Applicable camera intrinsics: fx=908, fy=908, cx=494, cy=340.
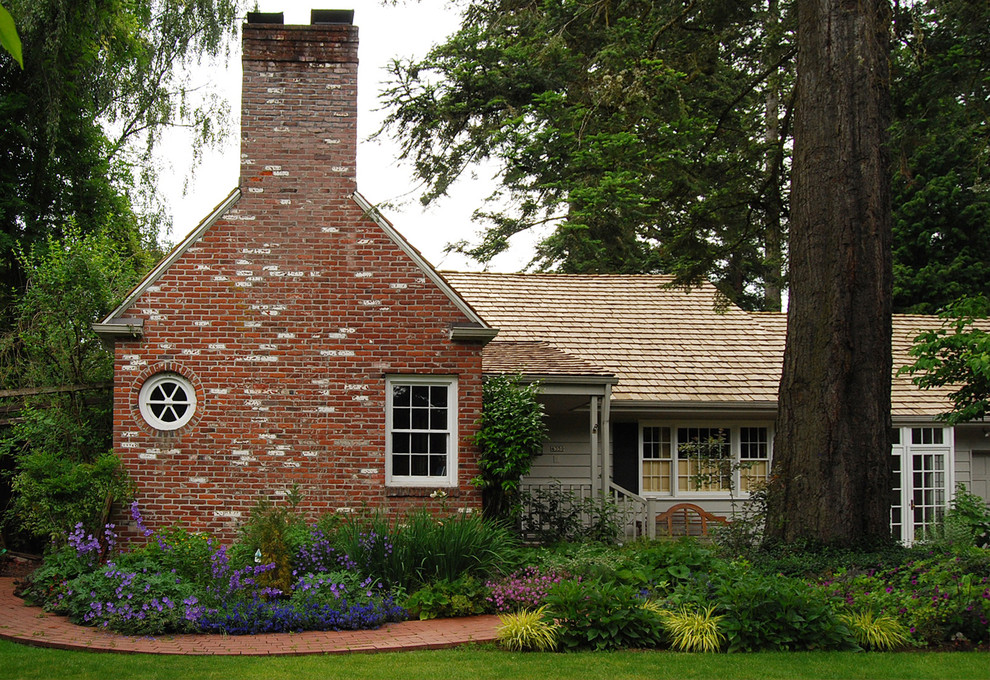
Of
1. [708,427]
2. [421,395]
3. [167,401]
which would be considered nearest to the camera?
[167,401]

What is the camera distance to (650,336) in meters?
18.3

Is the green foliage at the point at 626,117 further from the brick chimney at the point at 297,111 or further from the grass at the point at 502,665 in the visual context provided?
the grass at the point at 502,665

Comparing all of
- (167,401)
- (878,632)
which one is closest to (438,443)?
(167,401)

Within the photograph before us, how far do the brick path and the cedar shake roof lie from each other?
20.8 feet

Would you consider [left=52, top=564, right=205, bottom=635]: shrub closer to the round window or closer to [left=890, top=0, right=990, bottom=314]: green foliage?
the round window

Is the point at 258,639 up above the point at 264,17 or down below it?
below

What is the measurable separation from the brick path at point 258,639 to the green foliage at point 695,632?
1.67 m

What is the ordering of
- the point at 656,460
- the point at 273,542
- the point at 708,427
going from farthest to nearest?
the point at 708,427, the point at 656,460, the point at 273,542

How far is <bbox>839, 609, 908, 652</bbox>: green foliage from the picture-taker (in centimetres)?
811

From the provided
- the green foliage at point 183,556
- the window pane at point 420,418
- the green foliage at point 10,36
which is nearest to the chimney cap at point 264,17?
the window pane at point 420,418

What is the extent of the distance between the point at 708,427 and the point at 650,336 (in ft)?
7.59

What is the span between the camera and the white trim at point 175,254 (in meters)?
11.6

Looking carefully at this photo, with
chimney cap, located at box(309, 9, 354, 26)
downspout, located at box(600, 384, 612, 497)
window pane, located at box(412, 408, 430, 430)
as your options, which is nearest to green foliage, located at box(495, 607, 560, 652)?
window pane, located at box(412, 408, 430, 430)

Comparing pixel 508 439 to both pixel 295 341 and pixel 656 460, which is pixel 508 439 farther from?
pixel 656 460
